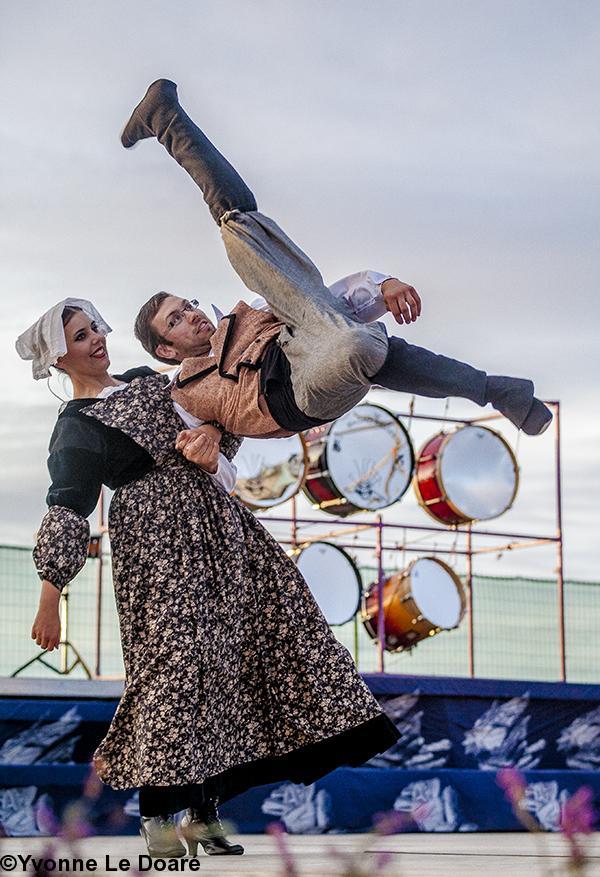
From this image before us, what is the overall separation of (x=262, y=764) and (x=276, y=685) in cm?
18

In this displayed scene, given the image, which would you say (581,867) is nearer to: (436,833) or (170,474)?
(170,474)

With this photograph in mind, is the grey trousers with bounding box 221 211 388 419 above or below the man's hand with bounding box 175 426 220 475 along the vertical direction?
above

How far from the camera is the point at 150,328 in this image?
273 cm

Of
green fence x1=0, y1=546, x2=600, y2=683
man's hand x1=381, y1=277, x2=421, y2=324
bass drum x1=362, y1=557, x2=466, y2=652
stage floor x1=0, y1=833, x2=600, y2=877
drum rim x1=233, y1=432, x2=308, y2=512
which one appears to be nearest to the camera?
stage floor x1=0, y1=833, x2=600, y2=877

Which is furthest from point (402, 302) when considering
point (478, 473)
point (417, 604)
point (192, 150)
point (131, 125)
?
point (478, 473)

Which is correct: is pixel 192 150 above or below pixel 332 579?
above

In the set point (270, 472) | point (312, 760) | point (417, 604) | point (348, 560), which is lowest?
point (312, 760)

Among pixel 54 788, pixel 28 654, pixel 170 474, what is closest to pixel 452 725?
pixel 54 788

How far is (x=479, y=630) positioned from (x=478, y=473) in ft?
4.56

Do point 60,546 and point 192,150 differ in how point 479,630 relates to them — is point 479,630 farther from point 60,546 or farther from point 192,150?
point 192,150

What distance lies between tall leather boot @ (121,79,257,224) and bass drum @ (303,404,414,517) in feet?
13.5

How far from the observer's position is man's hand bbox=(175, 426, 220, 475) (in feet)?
8.47

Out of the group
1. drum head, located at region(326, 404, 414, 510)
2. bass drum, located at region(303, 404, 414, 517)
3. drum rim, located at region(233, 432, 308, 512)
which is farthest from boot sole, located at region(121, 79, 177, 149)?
drum head, located at region(326, 404, 414, 510)

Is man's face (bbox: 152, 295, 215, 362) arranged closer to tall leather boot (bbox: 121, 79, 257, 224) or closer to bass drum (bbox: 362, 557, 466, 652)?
tall leather boot (bbox: 121, 79, 257, 224)
